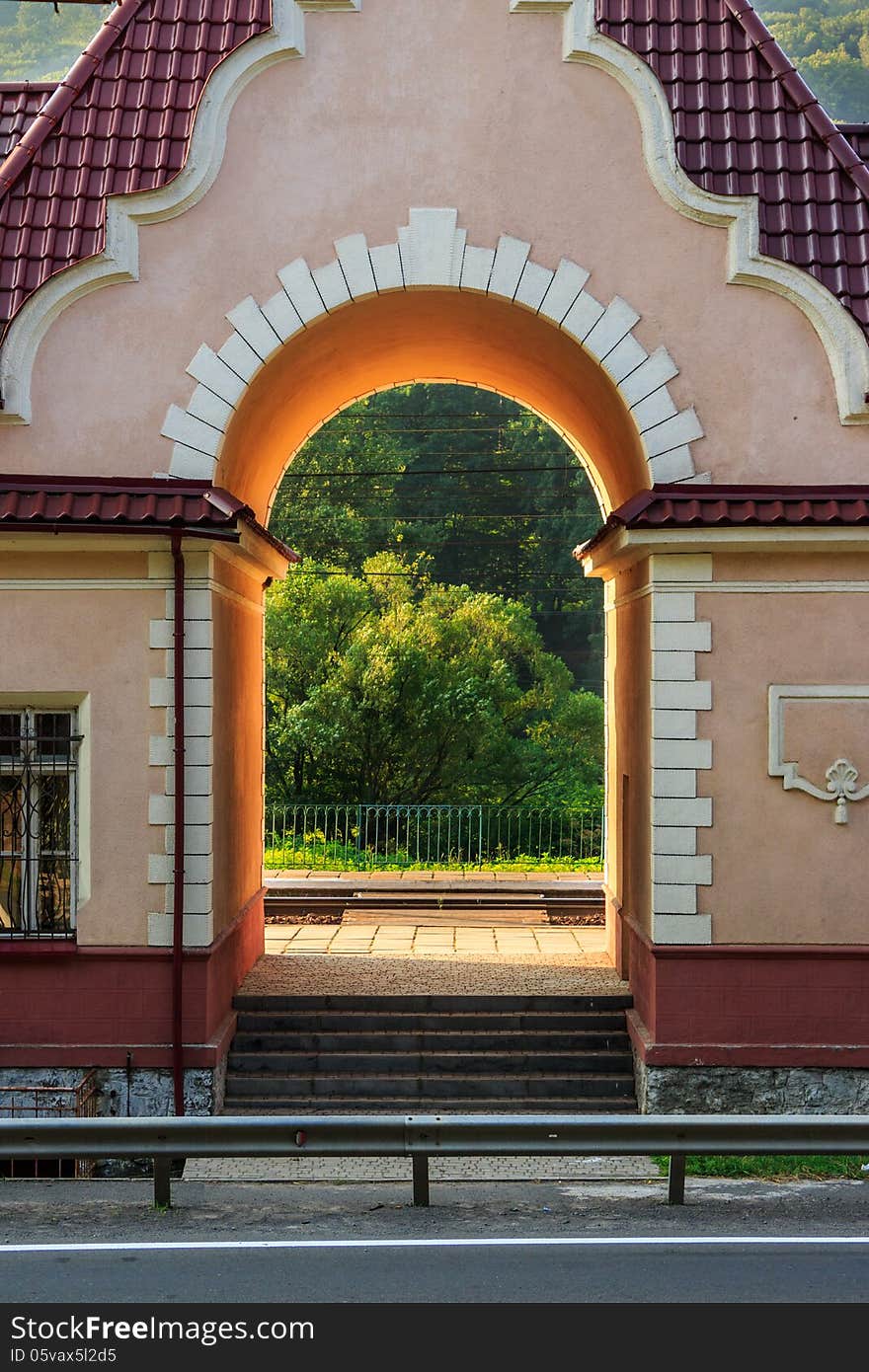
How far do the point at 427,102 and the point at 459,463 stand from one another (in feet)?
109

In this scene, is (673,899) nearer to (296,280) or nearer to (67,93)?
(296,280)

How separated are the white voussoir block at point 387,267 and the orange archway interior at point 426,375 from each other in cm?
15

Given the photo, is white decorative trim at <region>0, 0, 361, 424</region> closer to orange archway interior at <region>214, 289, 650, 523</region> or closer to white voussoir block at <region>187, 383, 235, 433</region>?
white voussoir block at <region>187, 383, 235, 433</region>

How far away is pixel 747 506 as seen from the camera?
36.7 ft

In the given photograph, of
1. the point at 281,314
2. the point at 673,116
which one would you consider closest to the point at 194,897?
the point at 281,314

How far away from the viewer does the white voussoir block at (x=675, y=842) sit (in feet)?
37.3

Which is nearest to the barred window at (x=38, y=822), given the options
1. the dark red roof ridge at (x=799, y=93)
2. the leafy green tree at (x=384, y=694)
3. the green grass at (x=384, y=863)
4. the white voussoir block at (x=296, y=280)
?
the white voussoir block at (x=296, y=280)

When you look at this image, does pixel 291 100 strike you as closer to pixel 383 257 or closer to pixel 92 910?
pixel 383 257

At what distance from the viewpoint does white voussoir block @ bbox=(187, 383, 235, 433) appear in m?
11.6

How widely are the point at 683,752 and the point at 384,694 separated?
1649 cm

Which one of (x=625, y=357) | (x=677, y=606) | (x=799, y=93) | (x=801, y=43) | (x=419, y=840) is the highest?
(x=801, y=43)
